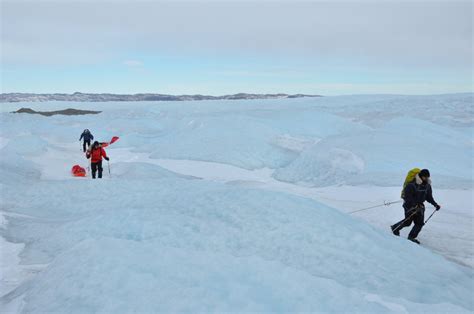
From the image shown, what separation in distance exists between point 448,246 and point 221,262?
475 cm

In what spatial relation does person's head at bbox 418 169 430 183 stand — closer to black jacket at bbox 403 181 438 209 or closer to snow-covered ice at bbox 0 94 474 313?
black jacket at bbox 403 181 438 209

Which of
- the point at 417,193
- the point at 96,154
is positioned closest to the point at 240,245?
the point at 417,193

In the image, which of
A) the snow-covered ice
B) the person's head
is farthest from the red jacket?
the person's head

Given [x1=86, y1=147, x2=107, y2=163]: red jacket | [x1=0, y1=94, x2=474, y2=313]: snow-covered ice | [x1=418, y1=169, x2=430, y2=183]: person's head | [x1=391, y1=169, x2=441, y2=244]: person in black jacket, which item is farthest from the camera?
[x1=86, y1=147, x2=107, y2=163]: red jacket

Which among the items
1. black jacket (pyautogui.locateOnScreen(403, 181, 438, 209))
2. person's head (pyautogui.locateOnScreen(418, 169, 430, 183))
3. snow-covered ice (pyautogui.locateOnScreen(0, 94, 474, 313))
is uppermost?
person's head (pyautogui.locateOnScreen(418, 169, 430, 183))

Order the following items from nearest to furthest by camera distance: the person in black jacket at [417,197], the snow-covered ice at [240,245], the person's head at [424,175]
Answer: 1. the snow-covered ice at [240,245]
2. the person's head at [424,175]
3. the person in black jacket at [417,197]

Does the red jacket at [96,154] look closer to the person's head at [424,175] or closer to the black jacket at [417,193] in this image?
the black jacket at [417,193]

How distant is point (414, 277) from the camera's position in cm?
470

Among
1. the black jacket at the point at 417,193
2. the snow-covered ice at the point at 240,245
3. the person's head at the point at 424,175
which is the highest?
the person's head at the point at 424,175

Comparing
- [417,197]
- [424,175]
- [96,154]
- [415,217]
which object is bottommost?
[415,217]

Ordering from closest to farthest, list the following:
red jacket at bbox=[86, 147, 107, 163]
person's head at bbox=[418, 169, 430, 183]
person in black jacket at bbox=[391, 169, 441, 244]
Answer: person's head at bbox=[418, 169, 430, 183] < person in black jacket at bbox=[391, 169, 441, 244] < red jacket at bbox=[86, 147, 107, 163]

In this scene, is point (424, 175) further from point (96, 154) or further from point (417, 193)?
point (96, 154)

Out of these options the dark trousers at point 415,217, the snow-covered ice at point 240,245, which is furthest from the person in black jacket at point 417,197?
the snow-covered ice at point 240,245

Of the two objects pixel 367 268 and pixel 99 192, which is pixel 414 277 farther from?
pixel 99 192
